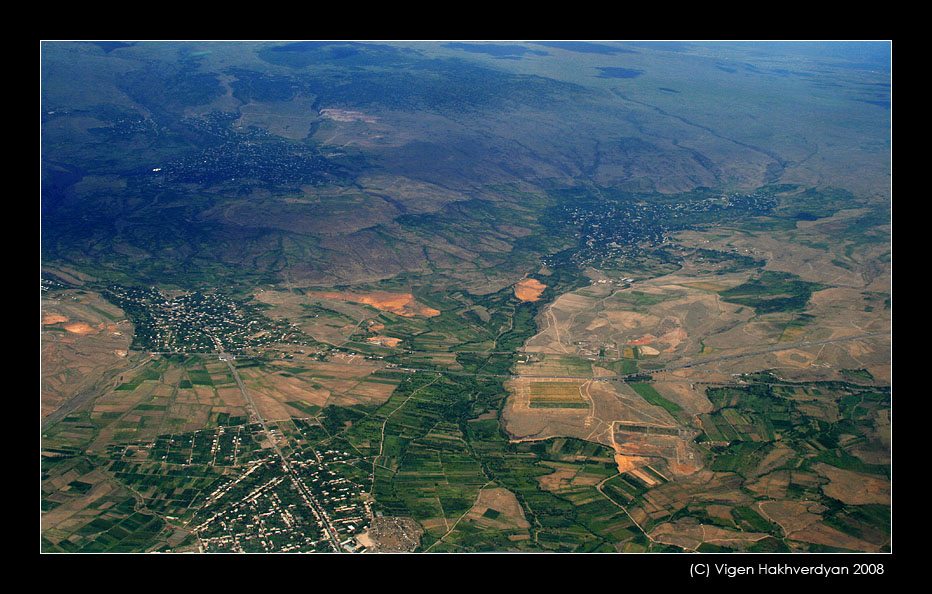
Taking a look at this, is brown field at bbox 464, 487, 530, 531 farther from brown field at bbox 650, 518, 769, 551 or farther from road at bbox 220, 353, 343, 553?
road at bbox 220, 353, 343, 553

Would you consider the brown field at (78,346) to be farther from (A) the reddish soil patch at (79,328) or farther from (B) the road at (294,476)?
(B) the road at (294,476)

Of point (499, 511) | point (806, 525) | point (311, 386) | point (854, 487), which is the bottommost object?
point (806, 525)

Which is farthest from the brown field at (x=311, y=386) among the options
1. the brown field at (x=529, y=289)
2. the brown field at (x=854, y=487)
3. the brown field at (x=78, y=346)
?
Result: the brown field at (x=854, y=487)

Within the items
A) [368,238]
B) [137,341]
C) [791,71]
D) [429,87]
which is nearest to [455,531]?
[137,341]

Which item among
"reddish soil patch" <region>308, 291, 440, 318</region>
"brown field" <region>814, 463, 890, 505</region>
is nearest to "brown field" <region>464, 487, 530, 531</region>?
"brown field" <region>814, 463, 890, 505</region>

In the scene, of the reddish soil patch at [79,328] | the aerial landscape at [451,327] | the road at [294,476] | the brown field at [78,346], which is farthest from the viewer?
the reddish soil patch at [79,328]

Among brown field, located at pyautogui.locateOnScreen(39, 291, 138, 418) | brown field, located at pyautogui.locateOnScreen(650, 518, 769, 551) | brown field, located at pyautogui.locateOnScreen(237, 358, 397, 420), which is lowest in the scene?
brown field, located at pyautogui.locateOnScreen(650, 518, 769, 551)

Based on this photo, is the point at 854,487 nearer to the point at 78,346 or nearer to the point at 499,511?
the point at 499,511

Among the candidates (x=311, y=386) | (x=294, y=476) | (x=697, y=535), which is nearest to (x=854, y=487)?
(x=697, y=535)

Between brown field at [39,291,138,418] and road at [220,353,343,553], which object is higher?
brown field at [39,291,138,418]
